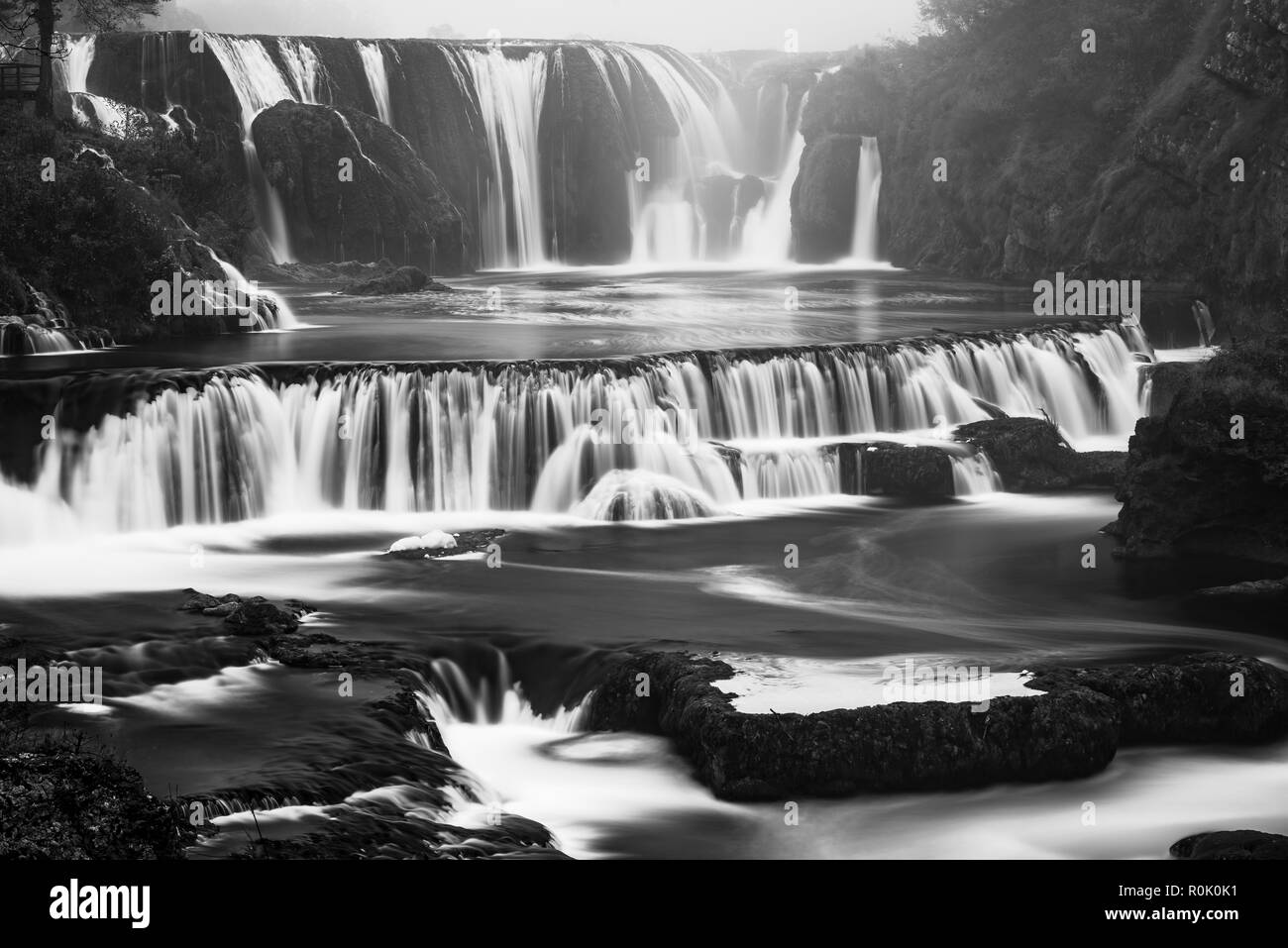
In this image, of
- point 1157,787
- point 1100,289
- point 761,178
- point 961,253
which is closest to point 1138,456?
point 1157,787

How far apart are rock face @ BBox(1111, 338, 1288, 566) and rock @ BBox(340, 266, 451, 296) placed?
21584 millimetres

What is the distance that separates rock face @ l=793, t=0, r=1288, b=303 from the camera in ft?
117

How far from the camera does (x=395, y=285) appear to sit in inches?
1492

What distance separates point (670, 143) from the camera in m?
56.8

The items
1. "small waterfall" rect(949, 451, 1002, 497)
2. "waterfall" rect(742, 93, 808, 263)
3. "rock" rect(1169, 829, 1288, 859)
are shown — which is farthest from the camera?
"waterfall" rect(742, 93, 808, 263)

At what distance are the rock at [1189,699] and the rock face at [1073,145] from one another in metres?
22.9

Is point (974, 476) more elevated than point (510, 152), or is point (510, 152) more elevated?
point (510, 152)

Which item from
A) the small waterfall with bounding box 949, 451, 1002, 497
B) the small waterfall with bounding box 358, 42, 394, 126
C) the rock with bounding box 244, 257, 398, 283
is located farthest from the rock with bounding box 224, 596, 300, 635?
the small waterfall with bounding box 358, 42, 394, 126

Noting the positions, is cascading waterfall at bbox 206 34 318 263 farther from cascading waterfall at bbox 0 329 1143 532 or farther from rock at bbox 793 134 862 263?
cascading waterfall at bbox 0 329 1143 532

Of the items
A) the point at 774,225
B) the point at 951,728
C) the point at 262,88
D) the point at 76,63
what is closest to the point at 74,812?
the point at 951,728

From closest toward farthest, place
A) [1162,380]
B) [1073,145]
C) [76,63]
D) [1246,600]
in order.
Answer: [1246,600] < [1162,380] < [1073,145] < [76,63]

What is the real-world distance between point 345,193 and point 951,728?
35.7m

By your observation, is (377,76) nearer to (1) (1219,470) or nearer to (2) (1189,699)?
(1) (1219,470)

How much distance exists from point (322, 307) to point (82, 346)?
858cm
